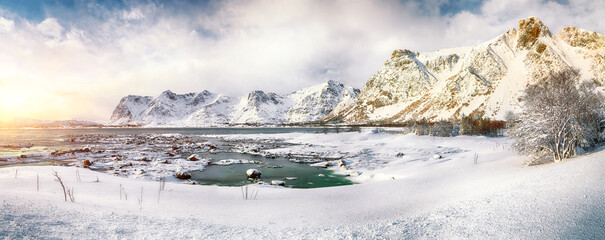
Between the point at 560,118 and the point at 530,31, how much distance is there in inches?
7803

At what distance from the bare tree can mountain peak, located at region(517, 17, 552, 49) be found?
187787 millimetres

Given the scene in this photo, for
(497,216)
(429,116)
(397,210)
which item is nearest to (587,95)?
(497,216)

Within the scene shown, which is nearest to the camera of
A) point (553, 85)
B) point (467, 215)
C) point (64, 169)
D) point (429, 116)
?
point (467, 215)

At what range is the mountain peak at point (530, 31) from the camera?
14475 centimetres

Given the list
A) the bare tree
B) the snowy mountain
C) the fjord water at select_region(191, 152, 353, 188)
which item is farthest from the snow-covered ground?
the snowy mountain

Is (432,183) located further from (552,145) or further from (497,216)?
(552,145)

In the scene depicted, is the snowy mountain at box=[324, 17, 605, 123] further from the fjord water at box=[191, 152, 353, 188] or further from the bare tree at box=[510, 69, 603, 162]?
the fjord water at box=[191, 152, 353, 188]

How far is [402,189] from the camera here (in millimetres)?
8477

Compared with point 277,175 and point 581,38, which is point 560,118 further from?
point 581,38

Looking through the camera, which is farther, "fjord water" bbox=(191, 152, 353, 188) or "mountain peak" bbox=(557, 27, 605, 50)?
"mountain peak" bbox=(557, 27, 605, 50)

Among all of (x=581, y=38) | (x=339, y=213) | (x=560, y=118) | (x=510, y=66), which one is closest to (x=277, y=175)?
(x=339, y=213)

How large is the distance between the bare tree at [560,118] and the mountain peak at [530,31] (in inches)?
7393

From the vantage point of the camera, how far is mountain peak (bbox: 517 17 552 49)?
145m

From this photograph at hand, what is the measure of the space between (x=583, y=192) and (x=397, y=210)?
3.70 m
